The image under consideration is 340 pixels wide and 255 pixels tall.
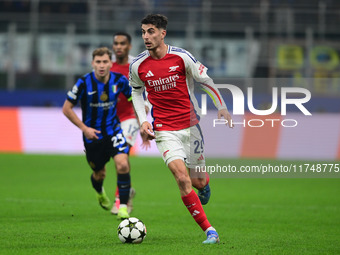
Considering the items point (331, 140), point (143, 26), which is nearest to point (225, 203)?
point (143, 26)

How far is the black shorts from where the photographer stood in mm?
8812

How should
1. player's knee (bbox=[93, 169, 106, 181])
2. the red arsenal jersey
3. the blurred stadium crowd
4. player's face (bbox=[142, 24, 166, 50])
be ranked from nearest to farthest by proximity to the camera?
player's face (bbox=[142, 24, 166, 50]) < player's knee (bbox=[93, 169, 106, 181]) < the red arsenal jersey < the blurred stadium crowd

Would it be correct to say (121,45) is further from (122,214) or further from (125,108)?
(122,214)

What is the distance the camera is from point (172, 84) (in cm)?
698

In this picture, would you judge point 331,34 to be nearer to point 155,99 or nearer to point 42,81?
point 42,81

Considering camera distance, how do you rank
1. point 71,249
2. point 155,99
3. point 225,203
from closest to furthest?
point 71,249
point 155,99
point 225,203

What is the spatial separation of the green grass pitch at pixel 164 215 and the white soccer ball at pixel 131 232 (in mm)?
122

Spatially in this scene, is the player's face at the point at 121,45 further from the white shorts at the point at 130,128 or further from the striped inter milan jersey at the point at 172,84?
the striped inter milan jersey at the point at 172,84

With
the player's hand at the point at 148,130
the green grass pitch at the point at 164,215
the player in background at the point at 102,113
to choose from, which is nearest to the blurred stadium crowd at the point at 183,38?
the green grass pitch at the point at 164,215

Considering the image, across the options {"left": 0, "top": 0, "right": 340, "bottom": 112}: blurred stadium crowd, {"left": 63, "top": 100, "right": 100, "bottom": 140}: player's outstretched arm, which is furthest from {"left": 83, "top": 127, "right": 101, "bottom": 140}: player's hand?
{"left": 0, "top": 0, "right": 340, "bottom": 112}: blurred stadium crowd

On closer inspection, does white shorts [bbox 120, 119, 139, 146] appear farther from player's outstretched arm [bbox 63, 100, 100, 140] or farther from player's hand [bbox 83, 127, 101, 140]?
player's hand [bbox 83, 127, 101, 140]

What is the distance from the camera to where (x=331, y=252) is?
245 inches

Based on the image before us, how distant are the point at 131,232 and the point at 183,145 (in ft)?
3.55

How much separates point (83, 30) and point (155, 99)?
52.8 feet
